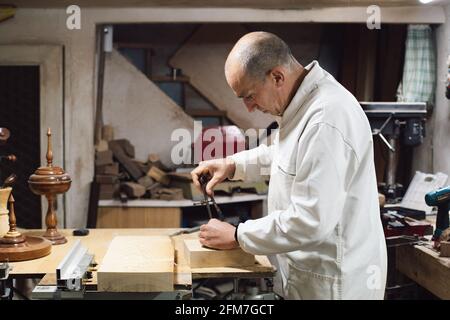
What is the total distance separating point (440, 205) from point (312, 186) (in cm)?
133

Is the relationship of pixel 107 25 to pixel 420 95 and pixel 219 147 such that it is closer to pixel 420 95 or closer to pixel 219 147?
pixel 219 147

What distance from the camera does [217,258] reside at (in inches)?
76.4

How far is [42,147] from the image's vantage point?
4055mm

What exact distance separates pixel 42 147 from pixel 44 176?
1.73 m

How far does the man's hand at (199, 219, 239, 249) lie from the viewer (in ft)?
6.11

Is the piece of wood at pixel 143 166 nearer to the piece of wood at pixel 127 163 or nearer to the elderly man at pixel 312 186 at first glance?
the piece of wood at pixel 127 163

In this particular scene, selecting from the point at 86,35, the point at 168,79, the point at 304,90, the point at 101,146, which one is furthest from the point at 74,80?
the point at 304,90

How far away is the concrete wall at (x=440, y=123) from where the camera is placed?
3.89 m

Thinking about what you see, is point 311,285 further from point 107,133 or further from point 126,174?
point 107,133

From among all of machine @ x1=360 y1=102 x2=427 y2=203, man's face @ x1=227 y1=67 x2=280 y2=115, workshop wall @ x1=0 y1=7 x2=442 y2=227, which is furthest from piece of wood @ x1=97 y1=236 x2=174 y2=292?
workshop wall @ x1=0 y1=7 x2=442 y2=227

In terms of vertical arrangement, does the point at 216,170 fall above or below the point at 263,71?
below

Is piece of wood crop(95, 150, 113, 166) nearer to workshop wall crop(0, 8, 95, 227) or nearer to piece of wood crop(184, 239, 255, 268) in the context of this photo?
workshop wall crop(0, 8, 95, 227)

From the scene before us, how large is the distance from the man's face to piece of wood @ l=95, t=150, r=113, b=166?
104 inches
